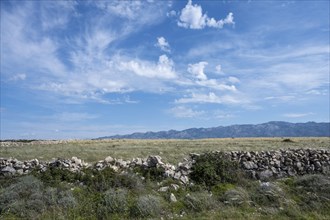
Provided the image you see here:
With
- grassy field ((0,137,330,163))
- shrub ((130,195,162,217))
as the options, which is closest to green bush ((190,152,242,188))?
shrub ((130,195,162,217))

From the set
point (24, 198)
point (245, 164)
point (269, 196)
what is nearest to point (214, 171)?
point (245, 164)

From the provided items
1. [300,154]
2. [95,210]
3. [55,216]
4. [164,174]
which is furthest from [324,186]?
[55,216]

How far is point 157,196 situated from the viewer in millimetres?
11961

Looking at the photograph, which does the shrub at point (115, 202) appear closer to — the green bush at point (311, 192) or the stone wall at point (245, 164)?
the stone wall at point (245, 164)

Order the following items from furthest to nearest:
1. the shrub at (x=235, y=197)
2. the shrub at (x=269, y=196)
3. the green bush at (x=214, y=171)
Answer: the green bush at (x=214, y=171) < the shrub at (x=235, y=197) < the shrub at (x=269, y=196)

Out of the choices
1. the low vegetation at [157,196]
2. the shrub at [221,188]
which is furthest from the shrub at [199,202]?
the shrub at [221,188]

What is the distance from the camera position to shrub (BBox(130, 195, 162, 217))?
10406 millimetres

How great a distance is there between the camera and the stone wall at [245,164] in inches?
587

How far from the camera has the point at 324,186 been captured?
12.1 metres

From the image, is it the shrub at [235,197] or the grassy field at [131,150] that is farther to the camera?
the grassy field at [131,150]

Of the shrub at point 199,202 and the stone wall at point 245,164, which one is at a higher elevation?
the stone wall at point 245,164

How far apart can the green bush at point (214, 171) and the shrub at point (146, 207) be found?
123 inches

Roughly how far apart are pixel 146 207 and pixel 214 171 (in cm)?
434

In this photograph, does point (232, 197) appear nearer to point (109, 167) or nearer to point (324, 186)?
point (324, 186)
